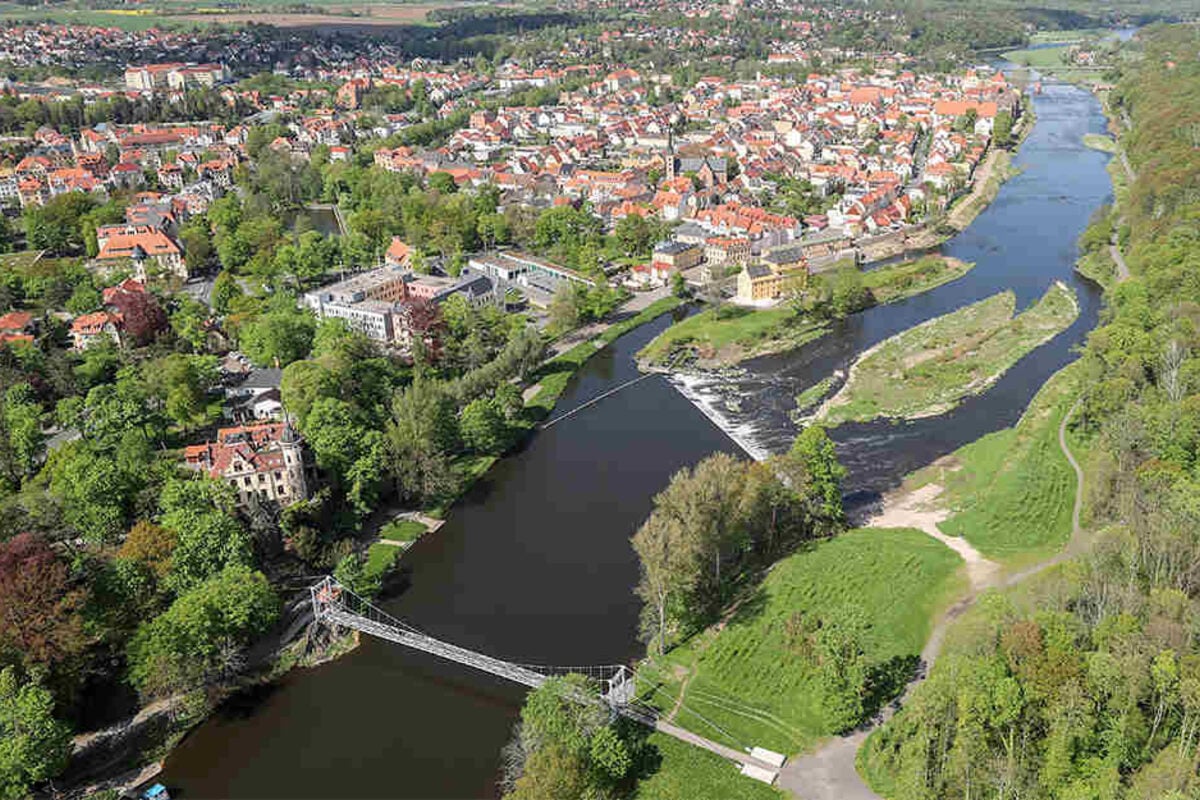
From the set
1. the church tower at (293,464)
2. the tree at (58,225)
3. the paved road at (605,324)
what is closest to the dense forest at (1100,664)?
the church tower at (293,464)

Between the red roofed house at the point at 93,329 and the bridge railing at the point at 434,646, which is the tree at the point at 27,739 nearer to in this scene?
the bridge railing at the point at 434,646

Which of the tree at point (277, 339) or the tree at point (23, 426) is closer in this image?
the tree at point (23, 426)

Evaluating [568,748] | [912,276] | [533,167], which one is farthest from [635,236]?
[568,748]

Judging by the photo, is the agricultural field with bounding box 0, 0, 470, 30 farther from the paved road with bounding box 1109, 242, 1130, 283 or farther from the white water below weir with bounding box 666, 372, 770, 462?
the white water below weir with bounding box 666, 372, 770, 462

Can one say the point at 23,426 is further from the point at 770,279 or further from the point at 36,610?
the point at 770,279

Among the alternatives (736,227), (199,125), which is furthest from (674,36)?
(736,227)

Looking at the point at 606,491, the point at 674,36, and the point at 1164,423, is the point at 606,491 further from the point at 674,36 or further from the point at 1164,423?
the point at 674,36
